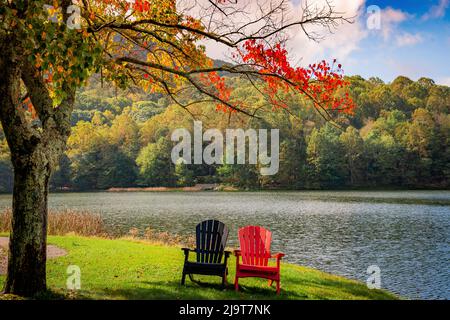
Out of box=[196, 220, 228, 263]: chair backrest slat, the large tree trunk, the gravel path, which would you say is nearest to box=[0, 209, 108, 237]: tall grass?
the gravel path

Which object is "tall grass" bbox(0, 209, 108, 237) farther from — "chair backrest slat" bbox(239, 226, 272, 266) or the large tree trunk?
the large tree trunk

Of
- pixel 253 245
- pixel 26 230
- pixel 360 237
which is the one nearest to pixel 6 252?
pixel 26 230

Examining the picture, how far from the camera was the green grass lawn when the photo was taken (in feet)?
22.4

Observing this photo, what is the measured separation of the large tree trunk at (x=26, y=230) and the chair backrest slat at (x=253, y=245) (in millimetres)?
3324

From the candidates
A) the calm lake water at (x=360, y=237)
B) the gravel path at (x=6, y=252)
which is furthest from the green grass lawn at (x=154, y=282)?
the calm lake water at (x=360, y=237)

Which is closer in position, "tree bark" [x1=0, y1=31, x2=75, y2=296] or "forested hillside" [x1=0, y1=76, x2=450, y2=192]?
"tree bark" [x1=0, y1=31, x2=75, y2=296]

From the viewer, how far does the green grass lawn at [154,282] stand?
6832mm

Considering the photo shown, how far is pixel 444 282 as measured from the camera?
452 inches

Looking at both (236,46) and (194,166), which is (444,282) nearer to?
(236,46)

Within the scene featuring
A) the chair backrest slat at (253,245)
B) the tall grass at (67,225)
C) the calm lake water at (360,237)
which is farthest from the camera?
the tall grass at (67,225)

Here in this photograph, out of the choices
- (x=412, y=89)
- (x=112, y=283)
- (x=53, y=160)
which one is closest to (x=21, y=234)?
(x=53, y=160)

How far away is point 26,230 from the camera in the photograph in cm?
605

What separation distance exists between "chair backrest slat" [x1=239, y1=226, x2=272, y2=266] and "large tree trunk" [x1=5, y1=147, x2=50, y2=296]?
10.9 ft

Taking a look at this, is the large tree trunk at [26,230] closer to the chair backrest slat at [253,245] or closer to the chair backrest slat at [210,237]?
the chair backrest slat at [210,237]
